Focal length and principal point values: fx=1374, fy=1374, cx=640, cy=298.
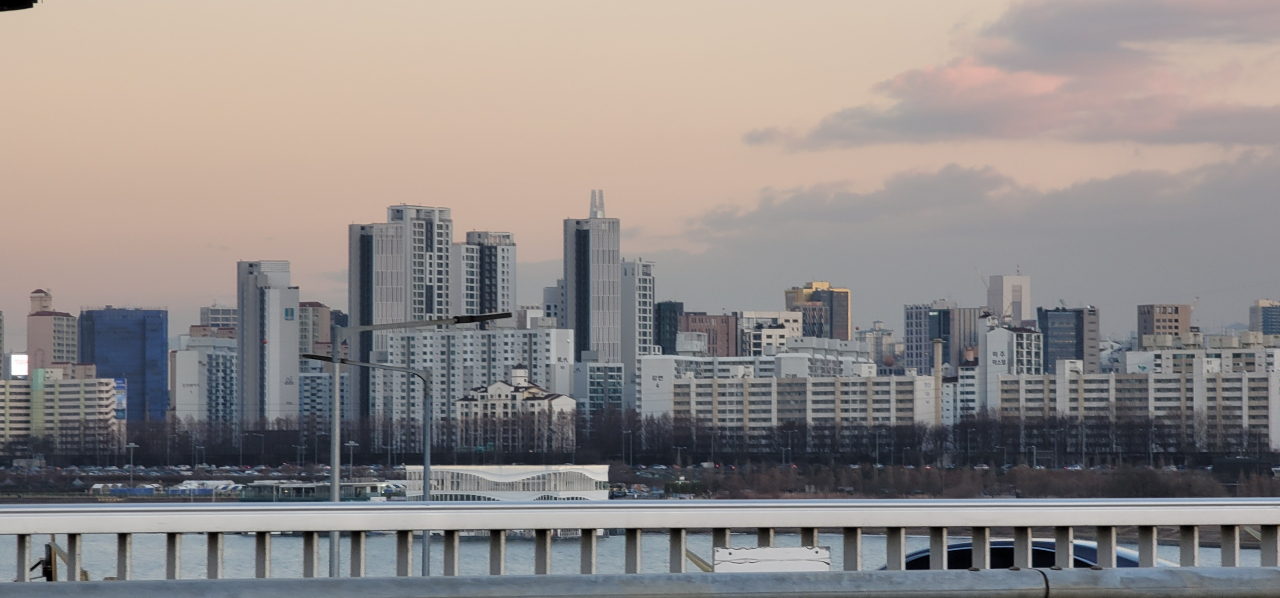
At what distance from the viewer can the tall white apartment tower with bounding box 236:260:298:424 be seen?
9556cm

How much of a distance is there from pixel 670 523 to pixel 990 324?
91106 millimetres

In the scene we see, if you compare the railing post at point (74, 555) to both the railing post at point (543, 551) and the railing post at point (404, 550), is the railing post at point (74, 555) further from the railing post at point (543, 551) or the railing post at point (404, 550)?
the railing post at point (543, 551)

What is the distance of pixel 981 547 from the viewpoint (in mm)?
3295

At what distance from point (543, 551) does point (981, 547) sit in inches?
41.3

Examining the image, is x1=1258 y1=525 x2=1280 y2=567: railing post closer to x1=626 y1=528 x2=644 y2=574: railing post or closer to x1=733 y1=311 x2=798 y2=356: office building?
x1=626 y1=528 x2=644 y2=574: railing post

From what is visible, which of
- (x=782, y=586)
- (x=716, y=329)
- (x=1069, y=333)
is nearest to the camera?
(x=782, y=586)

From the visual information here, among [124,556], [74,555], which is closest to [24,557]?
[74,555]

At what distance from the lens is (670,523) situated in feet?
10.4

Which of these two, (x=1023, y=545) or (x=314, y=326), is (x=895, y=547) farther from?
(x=314, y=326)

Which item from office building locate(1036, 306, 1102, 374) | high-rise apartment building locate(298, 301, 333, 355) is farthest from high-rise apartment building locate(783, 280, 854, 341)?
high-rise apartment building locate(298, 301, 333, 355)

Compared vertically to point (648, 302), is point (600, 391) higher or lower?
lower

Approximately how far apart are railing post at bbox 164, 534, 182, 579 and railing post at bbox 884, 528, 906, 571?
1.64 meters

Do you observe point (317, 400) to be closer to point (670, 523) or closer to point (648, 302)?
point (648, 302)

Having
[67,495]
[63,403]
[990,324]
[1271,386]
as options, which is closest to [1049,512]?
[67,495]
